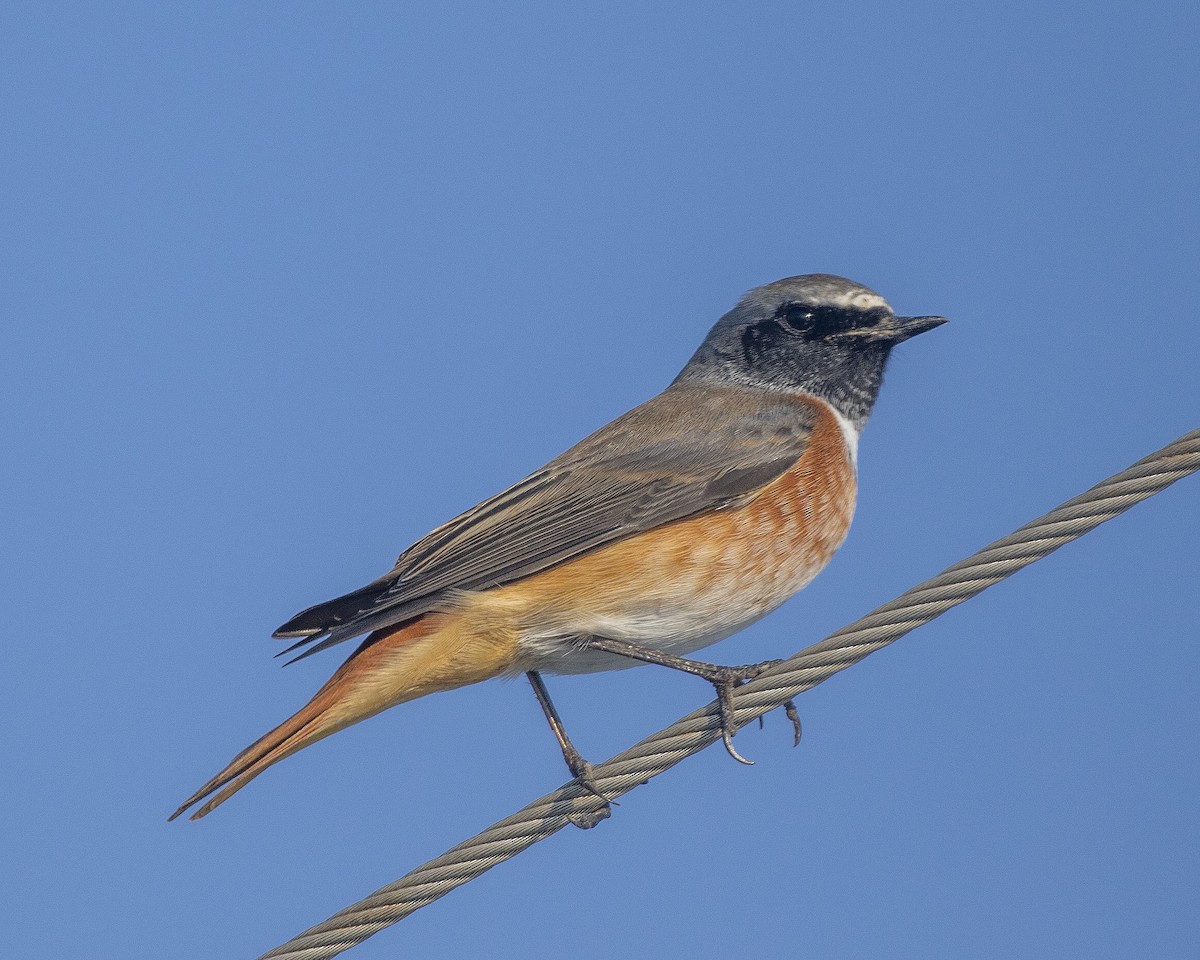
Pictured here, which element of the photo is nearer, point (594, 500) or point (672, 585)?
point (672, 585)

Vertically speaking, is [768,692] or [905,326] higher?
[905,326]

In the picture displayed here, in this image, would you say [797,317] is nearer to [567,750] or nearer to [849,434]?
[849,434]

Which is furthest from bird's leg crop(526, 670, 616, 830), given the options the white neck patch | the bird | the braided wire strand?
the white neck patch

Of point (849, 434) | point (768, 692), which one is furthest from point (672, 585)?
point (849, 434)

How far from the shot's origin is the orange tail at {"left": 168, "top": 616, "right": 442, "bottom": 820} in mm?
6160

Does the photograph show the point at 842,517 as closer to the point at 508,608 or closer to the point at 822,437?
the point at 822,437

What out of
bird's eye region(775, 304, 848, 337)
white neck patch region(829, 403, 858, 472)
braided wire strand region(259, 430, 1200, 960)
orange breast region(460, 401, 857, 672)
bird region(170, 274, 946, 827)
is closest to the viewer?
braided wire strand region(259, 430, 1200, 960)

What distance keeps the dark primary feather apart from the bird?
0.03 ft

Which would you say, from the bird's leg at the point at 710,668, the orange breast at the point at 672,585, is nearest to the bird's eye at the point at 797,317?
the orange breast at the point at 672,585

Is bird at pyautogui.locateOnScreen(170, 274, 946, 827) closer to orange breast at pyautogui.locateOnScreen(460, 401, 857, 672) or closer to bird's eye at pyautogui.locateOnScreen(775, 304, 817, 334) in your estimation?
orange breast at pyautogui.locateOnScreen(460, 401, 857, 672)

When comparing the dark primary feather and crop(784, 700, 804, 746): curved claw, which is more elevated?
the dark primary feather

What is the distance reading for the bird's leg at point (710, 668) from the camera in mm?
6617

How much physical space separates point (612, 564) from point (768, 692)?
1.67 m

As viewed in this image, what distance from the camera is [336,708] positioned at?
21.5ft
